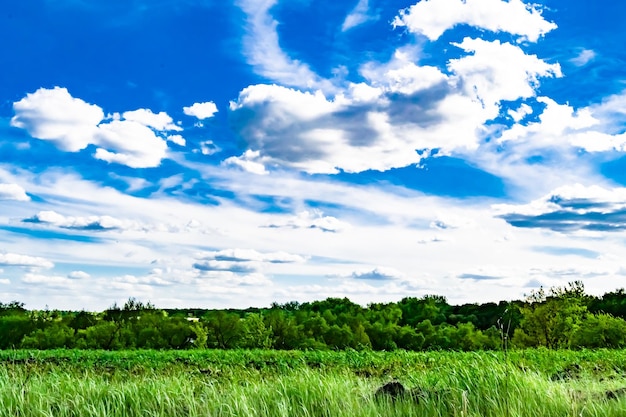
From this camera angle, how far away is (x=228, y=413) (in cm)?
606

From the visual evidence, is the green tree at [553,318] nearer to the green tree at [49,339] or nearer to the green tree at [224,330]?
the green tree at [224,330]

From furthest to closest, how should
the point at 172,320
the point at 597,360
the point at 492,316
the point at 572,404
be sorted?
the point at 492,316, the point at 172,320, the point at 597,360, the point at 572,404

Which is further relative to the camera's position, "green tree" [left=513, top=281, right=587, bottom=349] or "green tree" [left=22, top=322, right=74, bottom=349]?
"green tree" [left=513, top=281, right=587, bottom=349]

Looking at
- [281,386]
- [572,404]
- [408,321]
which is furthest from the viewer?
[408,321]

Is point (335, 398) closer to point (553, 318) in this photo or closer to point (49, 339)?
point (49, 339)

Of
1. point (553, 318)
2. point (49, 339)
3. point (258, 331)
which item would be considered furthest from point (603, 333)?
point (49, 339)

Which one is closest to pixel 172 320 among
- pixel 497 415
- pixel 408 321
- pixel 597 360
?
pixel 408 321

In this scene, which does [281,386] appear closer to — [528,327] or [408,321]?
[408,321]

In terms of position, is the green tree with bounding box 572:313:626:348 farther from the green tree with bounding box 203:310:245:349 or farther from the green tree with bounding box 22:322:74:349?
the green tree with bounding box 22:322:74:349

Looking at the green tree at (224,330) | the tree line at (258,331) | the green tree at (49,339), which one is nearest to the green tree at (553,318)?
the tree line at (258,331)

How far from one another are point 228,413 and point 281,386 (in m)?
0.91

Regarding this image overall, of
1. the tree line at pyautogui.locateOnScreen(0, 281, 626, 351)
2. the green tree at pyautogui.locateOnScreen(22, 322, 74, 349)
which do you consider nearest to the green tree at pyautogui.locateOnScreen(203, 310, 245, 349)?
the tree line at pyautogui.locateOnScreen(0, 281, 626, 351)

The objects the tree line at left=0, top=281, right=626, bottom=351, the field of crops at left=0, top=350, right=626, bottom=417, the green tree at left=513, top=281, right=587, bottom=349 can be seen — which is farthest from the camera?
the green tree at left=513, top=281, right=587, bottom=349

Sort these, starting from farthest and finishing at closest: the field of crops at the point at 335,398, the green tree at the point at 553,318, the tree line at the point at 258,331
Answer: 1. the green tree at the point at 553,318
2. the tree line at the point at 258,331
3. the field of crops at the point at 335,398
